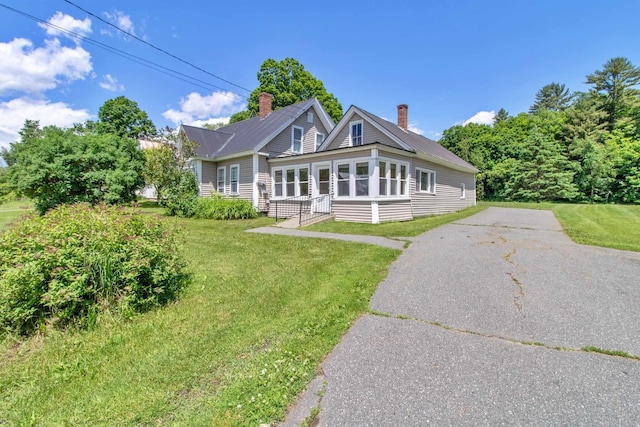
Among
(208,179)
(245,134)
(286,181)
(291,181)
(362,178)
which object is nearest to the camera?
(362,178)

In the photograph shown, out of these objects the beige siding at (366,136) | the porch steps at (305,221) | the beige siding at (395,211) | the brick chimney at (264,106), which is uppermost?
the brick chimney at (264,106)

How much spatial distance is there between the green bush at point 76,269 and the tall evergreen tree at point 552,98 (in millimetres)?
66622

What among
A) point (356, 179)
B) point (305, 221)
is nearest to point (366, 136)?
point (356, 179)

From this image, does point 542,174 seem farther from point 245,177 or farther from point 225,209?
point 225,209

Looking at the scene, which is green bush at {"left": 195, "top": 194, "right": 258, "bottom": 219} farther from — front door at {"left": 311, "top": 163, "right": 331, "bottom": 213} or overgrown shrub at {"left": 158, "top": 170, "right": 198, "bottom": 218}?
front door at {"left": 311, "top": 163, "right": 331, "bottom": 213}

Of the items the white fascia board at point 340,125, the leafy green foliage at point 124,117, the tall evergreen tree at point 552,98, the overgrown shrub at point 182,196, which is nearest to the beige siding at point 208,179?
the overgrown shrub at point 182,196

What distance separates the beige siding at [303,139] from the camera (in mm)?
17569

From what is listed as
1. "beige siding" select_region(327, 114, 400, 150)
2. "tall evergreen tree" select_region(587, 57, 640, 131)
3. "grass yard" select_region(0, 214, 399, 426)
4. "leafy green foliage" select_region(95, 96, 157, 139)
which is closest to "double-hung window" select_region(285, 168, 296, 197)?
"beige siding" select_region(327, 114, 400, 150)

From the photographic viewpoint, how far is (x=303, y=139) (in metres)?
19.6

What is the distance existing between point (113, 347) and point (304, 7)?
14.4 metres

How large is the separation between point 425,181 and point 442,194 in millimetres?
2548

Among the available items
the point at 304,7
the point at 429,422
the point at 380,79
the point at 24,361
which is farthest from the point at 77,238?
the point at 380,79

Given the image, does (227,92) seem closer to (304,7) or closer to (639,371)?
(304,7)

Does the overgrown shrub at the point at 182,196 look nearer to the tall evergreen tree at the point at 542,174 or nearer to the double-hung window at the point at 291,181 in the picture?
the double-hung window at the point at 291,181
